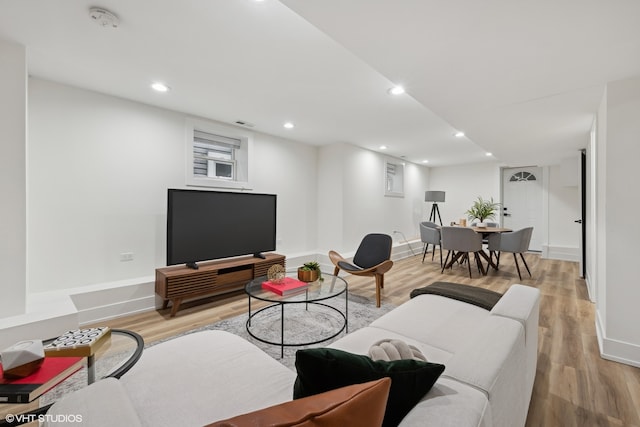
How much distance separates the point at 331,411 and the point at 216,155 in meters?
4.09

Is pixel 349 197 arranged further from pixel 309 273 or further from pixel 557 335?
pixel 557 335

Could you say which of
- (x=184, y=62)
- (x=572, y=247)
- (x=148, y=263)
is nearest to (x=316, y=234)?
(x=148, y=263)

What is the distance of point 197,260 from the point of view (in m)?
3.38

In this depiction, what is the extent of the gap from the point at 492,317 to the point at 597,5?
1.67m

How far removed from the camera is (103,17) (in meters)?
1.76

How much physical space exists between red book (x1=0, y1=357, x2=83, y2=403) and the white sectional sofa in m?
0.21

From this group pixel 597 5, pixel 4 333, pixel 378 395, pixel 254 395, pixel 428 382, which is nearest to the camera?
pixel 378 395

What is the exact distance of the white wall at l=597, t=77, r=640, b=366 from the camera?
2123mm

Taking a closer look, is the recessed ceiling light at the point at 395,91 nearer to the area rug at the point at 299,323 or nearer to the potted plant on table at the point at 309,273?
the potted plant on table at the point at 309,273

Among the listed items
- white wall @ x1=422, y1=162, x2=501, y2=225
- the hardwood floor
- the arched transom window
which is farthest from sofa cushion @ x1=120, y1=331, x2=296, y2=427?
the arched transom window

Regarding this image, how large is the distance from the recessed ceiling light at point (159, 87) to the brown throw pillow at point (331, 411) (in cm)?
314

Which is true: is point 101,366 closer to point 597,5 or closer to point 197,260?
point 197,260

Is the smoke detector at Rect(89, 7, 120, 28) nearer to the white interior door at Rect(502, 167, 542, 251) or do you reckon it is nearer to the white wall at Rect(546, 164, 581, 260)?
the white wall at Rect(546, 164, 581, 260)

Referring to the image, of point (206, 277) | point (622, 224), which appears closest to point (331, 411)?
point (622, 224)
